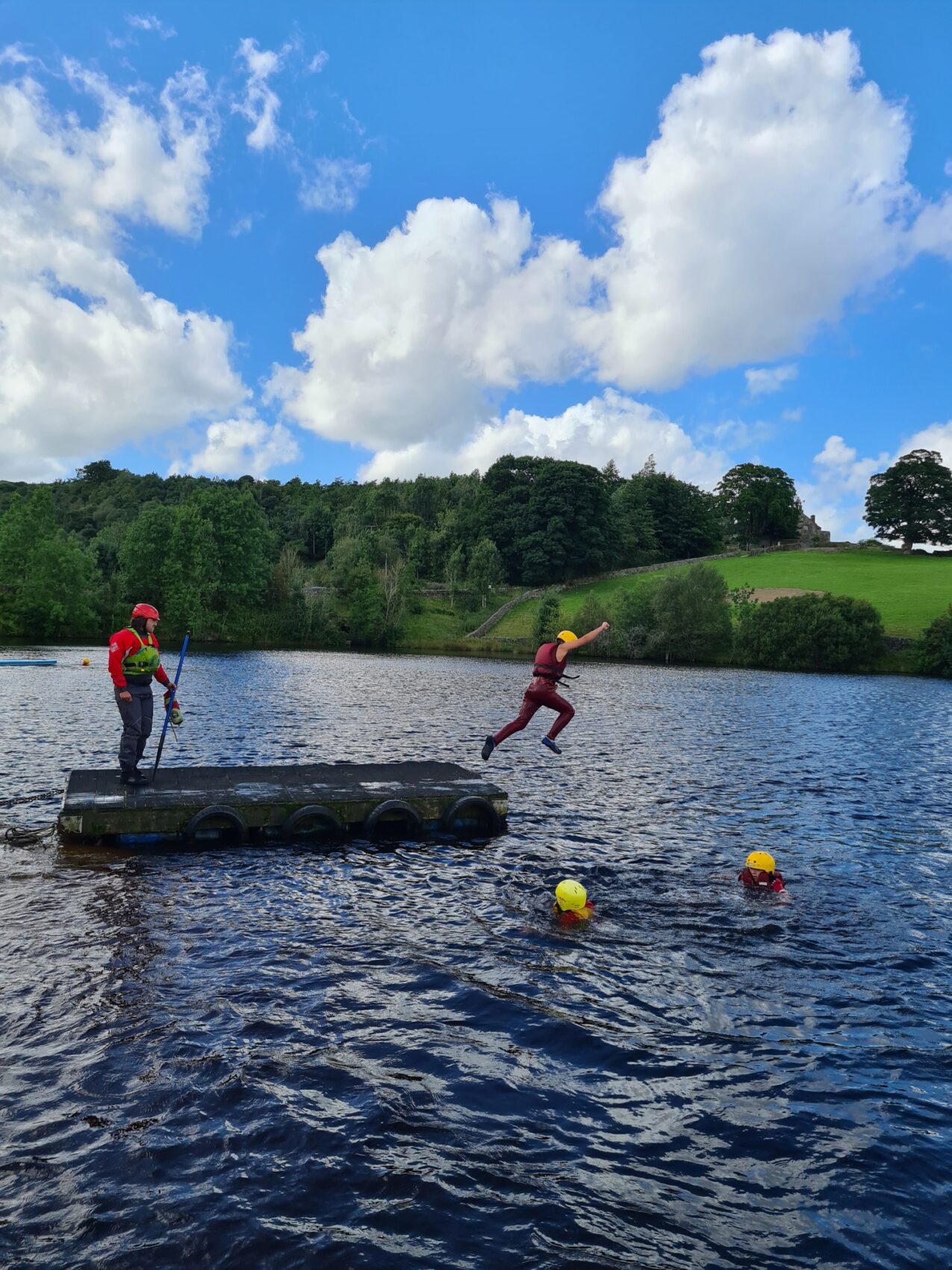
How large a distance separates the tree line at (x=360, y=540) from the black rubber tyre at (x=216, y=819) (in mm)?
90002

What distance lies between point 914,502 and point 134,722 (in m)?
162

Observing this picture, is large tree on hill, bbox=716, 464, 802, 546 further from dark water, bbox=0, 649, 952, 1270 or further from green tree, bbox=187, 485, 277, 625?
dark water, bbox=0, 649, 952, 1270

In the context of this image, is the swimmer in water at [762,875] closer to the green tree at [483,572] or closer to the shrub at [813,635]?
the shrub at [813,635]

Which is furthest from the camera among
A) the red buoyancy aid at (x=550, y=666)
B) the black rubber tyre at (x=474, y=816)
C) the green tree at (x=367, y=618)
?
the green tree at (x=367, y=618)

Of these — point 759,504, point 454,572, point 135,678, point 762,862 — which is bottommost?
point 762,862

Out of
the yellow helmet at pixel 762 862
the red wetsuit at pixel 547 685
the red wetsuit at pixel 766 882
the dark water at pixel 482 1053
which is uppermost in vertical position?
the red wetsuit at pixel 547 685

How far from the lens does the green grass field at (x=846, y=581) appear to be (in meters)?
104

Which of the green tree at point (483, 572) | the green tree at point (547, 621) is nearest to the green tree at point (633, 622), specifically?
the green tree at point (547, 621)

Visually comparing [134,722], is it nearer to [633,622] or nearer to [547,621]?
[633,622]

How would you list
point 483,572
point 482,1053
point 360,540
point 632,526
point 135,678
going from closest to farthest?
1. point 482,1053
2. point 135,678
3. point 483,572
4. point 360,540
5. point 632,526

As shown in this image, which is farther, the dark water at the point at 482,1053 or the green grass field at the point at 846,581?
the green grass field at the point at 846,581

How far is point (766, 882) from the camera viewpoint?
1638 centimetres

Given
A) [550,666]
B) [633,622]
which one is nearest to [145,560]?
[633,622]

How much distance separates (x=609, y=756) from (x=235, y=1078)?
82.2ft
